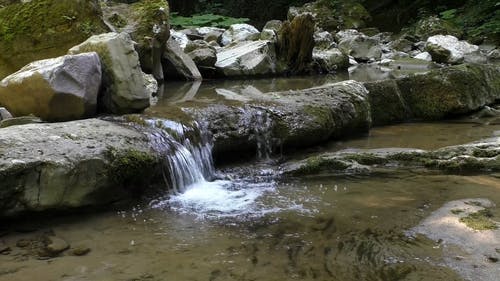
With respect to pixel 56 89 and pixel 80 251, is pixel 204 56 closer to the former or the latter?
pixel 56 89

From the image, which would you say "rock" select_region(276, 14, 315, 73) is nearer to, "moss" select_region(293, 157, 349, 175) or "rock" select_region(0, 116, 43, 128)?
"moss" select_region(293, 157, 349, 175)

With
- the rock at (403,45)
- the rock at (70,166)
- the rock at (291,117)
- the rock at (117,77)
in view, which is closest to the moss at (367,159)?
the rock at (291,117)

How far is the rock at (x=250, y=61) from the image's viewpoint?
1055 centimetres

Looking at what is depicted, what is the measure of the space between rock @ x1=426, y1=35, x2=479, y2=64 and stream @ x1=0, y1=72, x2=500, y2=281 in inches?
346

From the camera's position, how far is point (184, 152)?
16.2 feet

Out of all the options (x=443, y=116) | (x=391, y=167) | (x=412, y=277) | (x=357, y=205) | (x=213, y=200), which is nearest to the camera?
(x=412, y=277)

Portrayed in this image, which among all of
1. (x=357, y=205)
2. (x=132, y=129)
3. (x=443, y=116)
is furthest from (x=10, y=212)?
(x=443, y=116)

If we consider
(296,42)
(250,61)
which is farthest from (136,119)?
(296,42)

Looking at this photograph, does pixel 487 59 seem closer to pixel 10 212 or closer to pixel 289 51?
Answer: pixel 289 51

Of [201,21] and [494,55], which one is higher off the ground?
[201,21]

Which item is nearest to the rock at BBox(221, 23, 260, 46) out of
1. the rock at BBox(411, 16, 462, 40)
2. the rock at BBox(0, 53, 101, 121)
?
the rock at BBox(411, 16, 462, 40)

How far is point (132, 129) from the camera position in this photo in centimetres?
469

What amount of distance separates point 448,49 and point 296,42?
13.7ft

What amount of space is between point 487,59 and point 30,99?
11.9 meters
